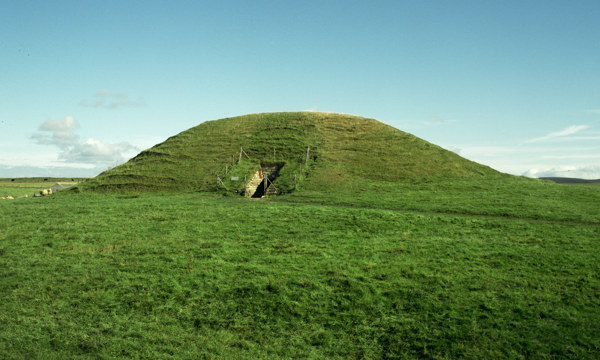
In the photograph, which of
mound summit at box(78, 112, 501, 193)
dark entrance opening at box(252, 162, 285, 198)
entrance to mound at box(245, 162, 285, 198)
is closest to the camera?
dark entrance opening at box(252, 162, 285, 198)

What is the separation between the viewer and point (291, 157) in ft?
176

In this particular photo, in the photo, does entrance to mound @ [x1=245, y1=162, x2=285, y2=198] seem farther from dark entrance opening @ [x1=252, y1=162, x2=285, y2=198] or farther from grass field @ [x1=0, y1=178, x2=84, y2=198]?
grass field @ [x1=0, y1=178, x2=84, y2=198]

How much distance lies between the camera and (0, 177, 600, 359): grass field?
46.5 feet

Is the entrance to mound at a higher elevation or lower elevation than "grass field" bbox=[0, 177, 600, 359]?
higher

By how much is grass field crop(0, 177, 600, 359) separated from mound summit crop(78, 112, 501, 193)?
17474 millimetres

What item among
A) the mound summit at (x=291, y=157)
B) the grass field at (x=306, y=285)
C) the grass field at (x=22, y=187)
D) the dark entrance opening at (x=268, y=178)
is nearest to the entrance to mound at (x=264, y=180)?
the dark entrance opening at (x=268, y=178)

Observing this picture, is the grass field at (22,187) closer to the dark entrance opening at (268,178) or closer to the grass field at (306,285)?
the dark entrance opening at (268,178)

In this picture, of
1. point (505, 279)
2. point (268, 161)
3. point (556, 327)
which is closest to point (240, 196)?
point (268, 161)

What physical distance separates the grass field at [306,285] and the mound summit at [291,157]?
1747 centimetres

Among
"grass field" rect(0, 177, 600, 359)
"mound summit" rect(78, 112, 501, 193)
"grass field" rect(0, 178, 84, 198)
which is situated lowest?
"grass field" rect(0, 177, 600, 359)

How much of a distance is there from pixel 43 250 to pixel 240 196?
2279 cm

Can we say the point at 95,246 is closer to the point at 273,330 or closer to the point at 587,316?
the point at 273,330

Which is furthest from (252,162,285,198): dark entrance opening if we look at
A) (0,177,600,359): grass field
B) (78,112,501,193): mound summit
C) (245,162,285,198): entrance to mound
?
(0,177,600,359): grass field

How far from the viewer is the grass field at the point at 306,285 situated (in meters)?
14.2
